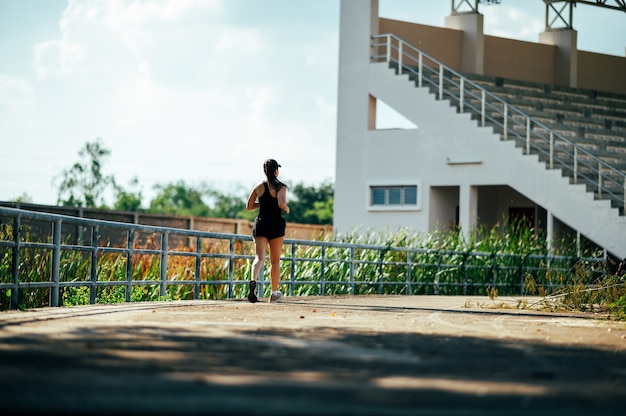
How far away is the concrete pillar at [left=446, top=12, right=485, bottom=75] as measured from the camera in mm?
39938

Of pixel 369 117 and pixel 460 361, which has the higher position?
pixel 369 117

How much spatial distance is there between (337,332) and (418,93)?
85.2 ft

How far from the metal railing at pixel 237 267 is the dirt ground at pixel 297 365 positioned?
2368 mm

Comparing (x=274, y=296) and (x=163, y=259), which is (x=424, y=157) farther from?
(x=163, y=259)

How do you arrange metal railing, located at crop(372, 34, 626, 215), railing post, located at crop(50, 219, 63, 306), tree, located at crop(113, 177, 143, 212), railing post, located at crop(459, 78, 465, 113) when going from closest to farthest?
railing post, located at crop(50, 219, 63, 306)
metal railing, located at crop(372, 34, 626, 215)
railing post, located at crop(459, 78, 465, 113)
tree, located at crop(113, 177, 143, 212)

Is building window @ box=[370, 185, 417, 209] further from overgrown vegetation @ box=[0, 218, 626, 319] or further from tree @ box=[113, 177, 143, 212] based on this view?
tree @ box=[113, 177, 143, 212]

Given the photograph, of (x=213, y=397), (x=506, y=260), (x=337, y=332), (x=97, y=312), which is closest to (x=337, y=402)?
(x=213, y=397)

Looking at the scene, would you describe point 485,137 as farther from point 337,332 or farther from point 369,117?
point 337,332

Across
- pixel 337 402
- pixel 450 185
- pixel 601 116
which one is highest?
pixel 601 116

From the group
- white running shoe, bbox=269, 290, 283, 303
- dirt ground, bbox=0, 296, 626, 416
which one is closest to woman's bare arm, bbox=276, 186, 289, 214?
white running shoe, bbox=269, 290, 283, 303

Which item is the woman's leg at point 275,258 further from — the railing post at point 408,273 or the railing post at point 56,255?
the railing post at point 408,273

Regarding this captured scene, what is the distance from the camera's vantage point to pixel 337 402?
587 centimetres

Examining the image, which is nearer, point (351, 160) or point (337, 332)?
point (337, 332)

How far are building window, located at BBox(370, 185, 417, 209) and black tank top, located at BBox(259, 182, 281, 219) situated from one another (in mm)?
20946
